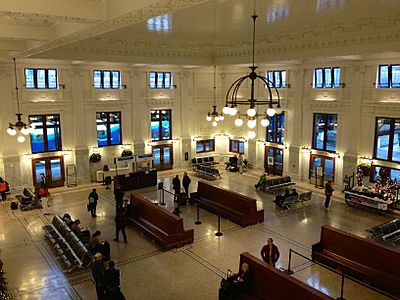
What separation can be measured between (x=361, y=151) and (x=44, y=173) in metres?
15.3

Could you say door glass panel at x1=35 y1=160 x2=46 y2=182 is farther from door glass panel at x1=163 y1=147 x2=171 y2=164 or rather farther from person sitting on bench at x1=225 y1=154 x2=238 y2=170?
person sitting on bench at x1=225 y1=154 x2=238 y2=170

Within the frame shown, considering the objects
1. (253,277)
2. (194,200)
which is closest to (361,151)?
(194,200)

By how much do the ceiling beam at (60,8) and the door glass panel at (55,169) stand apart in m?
14.2

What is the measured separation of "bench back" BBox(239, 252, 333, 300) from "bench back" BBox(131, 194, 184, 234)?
321 centimetres

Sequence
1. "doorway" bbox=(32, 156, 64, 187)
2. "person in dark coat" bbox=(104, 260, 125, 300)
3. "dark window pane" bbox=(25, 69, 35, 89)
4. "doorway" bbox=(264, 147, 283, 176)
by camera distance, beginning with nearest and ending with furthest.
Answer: "person in dark coat" bbox=(104, 260, 125, 300) < "dark window pane" bbox=(25, 69, 35, 89) < "doorway" bbox=(32, 156, 64, 187) < "doorway" bbox=(264, 147, 283, 176)

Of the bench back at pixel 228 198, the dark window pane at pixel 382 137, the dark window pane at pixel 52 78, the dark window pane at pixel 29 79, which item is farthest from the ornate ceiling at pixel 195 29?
the bench back at pixel 228 198

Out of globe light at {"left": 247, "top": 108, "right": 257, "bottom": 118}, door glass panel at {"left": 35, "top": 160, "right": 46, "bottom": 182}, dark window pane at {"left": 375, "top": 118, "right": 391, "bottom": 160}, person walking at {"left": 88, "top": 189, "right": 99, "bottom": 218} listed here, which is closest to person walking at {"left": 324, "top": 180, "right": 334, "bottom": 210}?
dark window pane at {"left": 375, "top": 118, "right": 391, "bottom": 160}

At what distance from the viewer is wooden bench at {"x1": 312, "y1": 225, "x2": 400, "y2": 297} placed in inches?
345

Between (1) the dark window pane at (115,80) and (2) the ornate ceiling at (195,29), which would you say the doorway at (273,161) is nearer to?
(2) the ornate ceiling at (195,29)

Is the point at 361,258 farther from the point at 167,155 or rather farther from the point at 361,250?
the point at 167,155

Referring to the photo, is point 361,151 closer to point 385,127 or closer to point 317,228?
point 385,127

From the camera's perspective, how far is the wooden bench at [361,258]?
28.8 ft

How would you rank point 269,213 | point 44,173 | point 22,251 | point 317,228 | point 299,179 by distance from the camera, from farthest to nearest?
point 299,179 → point 44,173 → point 269,213 → point 317,228 → point 22,251

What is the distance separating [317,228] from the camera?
1312 centimetres
